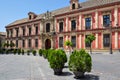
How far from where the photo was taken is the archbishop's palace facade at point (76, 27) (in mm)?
29239

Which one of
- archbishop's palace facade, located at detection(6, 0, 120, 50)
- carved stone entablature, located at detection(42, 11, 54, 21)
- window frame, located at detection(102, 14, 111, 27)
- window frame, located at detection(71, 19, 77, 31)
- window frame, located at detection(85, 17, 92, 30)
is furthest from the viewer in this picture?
carved stone entablature, located at detection(42, 11, 54, 21)

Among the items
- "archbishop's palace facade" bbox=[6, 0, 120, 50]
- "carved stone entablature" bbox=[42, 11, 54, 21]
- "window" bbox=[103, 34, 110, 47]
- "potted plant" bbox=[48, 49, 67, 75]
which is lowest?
"potted plant" bbox=[48, 49, 67, 75]

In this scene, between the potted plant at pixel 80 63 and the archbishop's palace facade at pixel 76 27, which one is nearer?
the potted plant at pixel 80 63

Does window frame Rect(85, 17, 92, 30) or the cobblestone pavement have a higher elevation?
window frame Rect(85, 17, 92, 30)

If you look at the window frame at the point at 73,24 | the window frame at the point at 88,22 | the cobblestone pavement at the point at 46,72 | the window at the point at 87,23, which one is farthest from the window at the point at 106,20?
the cobblestone pavement at the point at 46,72

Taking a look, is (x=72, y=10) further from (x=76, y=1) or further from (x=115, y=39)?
(x=115, y=39)

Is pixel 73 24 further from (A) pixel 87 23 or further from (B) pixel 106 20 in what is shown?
(B) pixel 106 20

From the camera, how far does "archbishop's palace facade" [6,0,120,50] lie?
29.2 metres

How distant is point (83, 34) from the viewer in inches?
1319

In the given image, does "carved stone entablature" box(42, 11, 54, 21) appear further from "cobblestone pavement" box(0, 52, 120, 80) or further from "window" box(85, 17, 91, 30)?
"cobblestone pavement" box(0, 52, 120, 80)

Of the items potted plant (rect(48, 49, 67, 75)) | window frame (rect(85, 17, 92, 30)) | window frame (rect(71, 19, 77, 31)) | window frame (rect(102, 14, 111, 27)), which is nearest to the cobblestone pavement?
potted plant (rect(48, 49, 67, 75))

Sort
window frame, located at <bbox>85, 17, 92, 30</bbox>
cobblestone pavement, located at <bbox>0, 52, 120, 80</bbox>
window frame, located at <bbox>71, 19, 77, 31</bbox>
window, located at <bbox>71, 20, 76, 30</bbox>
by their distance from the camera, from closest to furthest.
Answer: cobblestone pavement, located at <bbox>0, 52, 120, 80</bbox> → window frame, located at <bbox>85, 17, 92, 30</bbox> → window frame, located at <bbox>71, 19, 77, 31</bbox> → window, located at <bbox>71, 20, 76, 30</bbox>

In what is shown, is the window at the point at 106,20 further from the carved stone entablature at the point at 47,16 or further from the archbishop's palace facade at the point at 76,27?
the carved stone entablature at the point at 47,16

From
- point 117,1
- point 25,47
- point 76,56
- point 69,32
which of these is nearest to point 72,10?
point 69,32
